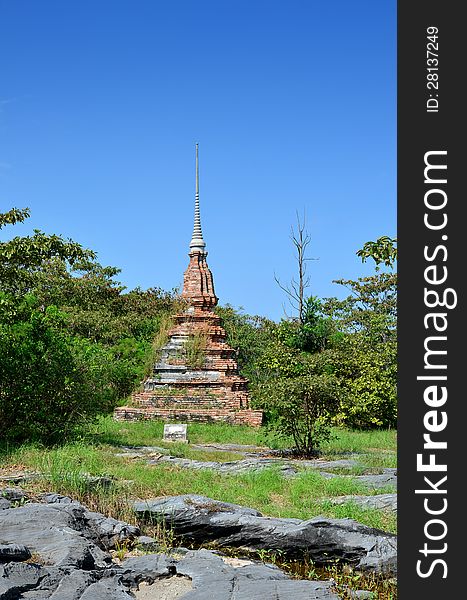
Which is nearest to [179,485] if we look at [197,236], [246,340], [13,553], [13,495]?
[13,495]

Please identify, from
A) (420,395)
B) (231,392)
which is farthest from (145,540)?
(231,392)

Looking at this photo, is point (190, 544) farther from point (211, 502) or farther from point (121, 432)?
point (121, 432)

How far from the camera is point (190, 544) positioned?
7.30 m

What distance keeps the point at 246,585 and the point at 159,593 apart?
2.30 ft

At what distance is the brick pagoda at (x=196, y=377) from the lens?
20.7 m

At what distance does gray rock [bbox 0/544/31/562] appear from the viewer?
17.6 ft

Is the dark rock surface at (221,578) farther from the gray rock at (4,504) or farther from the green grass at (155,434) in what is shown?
the green grass at (155,434)

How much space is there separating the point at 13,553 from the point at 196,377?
16.3m

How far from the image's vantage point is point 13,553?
216 inches

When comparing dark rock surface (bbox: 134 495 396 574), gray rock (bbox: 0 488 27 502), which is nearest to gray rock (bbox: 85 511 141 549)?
dark rock surface (bbox: 134 495 396 574)

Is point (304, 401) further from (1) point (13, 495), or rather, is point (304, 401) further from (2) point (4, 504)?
A: (2) point (4, 504)

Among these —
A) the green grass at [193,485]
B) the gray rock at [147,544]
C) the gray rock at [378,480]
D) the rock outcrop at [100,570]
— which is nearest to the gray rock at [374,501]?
the green grass at [193,485]

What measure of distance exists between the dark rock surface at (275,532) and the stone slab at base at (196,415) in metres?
12.7

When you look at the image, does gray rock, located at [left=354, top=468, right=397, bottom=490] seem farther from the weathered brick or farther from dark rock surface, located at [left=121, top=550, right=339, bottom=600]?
the weathered brick
